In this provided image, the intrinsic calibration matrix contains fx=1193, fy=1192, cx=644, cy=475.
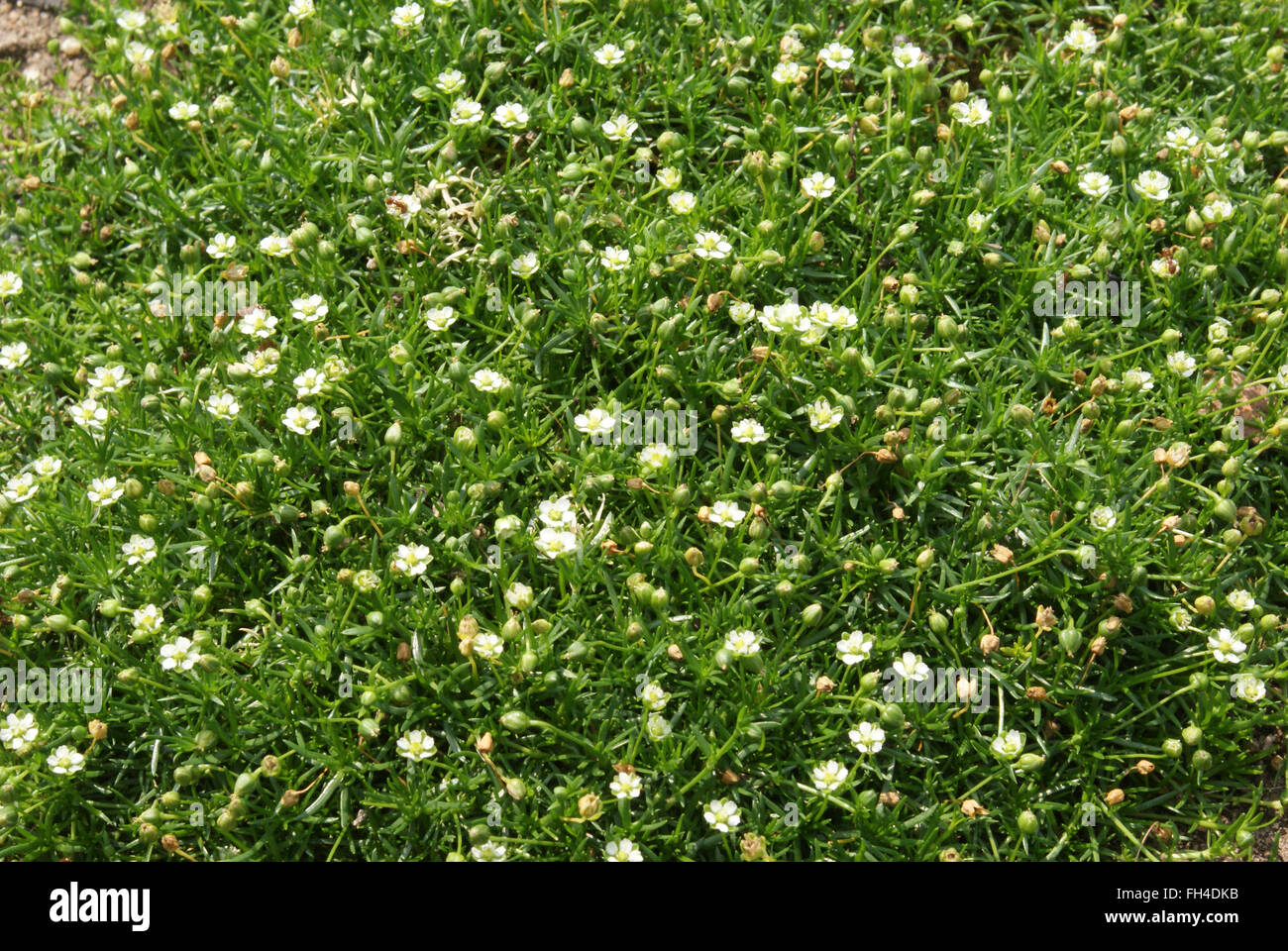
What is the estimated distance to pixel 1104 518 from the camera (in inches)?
124

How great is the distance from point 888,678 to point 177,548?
198 cm

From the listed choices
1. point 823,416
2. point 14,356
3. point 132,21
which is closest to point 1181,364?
point 823,416

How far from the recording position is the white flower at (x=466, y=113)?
379 centimetres

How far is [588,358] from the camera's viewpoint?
11.9 feet

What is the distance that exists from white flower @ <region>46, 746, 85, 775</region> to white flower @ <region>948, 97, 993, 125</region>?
310cm

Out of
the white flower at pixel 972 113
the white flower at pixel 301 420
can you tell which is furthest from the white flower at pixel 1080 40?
the white flower at pixel 301 420

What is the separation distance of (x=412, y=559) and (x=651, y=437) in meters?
0.75

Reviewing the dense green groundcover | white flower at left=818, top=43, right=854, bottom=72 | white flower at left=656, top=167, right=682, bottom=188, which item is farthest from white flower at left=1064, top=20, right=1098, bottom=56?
white flower at left=656, top=167, right=682, bottom=188

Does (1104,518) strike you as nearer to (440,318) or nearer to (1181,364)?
(1181,364)

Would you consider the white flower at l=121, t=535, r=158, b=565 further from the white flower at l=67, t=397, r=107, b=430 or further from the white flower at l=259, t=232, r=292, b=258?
the white flower at l=259, t=232, r=292, b=258

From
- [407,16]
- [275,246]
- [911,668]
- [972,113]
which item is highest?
[407,16]

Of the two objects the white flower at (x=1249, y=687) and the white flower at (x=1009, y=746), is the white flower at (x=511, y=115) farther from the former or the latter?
the white flower at (x=1249, y=687)

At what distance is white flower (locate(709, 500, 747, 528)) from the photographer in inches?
126
